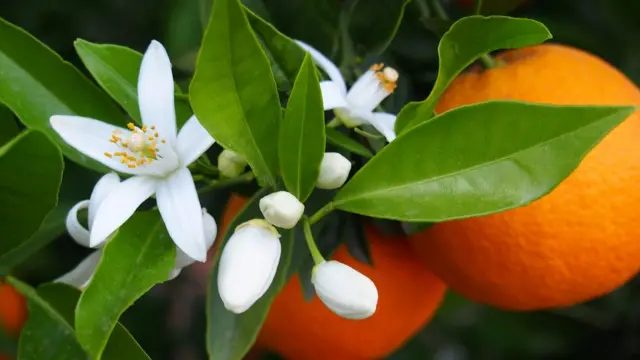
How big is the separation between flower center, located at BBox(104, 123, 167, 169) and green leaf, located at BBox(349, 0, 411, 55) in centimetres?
23

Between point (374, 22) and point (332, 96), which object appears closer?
point (332, 96)

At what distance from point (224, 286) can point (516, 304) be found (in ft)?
1.05

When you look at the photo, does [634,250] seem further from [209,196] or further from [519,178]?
[209,196]

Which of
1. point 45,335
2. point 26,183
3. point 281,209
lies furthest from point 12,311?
point 281,209

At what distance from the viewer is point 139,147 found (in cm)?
47

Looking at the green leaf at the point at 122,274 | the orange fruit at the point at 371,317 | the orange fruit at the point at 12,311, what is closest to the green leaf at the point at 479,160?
the green leaf at the point at 122,274

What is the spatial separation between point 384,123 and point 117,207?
18cm

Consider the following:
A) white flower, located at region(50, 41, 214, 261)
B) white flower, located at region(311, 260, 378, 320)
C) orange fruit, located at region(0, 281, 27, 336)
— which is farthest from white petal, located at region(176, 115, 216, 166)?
orange fruit, located at region(0, 281, 27, 336)

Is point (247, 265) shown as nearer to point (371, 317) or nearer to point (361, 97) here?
point (361, 97)

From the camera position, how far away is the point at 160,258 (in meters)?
0.45

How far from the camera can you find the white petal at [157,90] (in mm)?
470

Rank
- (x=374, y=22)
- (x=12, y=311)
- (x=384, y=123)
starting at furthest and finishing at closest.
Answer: (x=12, y=311) → (x=374, y=22) → (x=384, y=123)

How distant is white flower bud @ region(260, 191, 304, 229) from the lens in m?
0.42

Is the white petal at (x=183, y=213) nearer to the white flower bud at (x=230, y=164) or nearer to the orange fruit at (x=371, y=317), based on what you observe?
the white flower bud at (x=230, y=164)
